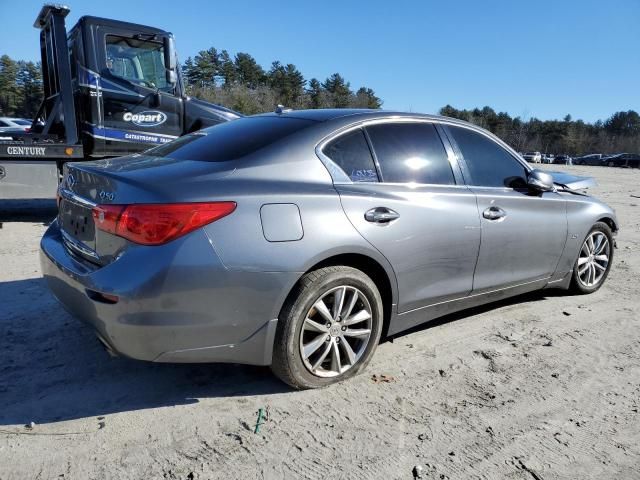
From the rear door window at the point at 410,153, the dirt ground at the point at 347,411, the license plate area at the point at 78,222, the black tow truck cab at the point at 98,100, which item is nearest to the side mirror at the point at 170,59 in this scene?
→ the black tow truck cab at the point at 98,100

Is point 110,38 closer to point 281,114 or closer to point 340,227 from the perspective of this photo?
point 281,114

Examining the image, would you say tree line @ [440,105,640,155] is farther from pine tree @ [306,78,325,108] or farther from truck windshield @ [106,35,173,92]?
truck windshield @ [106,35,173,92]

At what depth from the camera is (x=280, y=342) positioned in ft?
8.78

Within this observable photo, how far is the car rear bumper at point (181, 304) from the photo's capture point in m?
2.32

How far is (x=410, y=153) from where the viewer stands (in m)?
3.39

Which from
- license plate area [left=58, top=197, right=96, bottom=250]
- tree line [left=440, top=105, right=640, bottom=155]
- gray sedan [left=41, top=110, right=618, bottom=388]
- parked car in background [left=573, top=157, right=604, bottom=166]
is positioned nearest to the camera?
gray sedan [left=41, top=110, right=618, bottom=388]

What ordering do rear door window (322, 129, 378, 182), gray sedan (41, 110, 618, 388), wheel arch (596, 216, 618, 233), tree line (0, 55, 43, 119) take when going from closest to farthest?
gray sedan (41, 110, 618, 388)
rear door window (322, 129, 378, 182)
wheel arch (596, 216, 618, 233)
tree line (0, 55, 43, 119)

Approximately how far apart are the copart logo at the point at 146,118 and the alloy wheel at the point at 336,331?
6.21 m

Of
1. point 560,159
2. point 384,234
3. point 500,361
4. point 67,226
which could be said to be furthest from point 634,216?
point 560,159

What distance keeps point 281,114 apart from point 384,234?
1.24 m

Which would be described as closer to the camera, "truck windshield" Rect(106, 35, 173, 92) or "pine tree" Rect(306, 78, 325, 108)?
"truck windshield" Rect(106, 35, 173, 92)

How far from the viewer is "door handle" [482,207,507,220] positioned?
11.8 feet

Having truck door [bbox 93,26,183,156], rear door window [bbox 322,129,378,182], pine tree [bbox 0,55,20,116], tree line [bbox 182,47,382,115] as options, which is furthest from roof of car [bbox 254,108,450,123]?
Answer: pine tree [bbox 0,55,20,116]

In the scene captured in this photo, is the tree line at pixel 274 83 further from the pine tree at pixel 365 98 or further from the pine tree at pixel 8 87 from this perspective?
the pine tree at pixel 8 87
